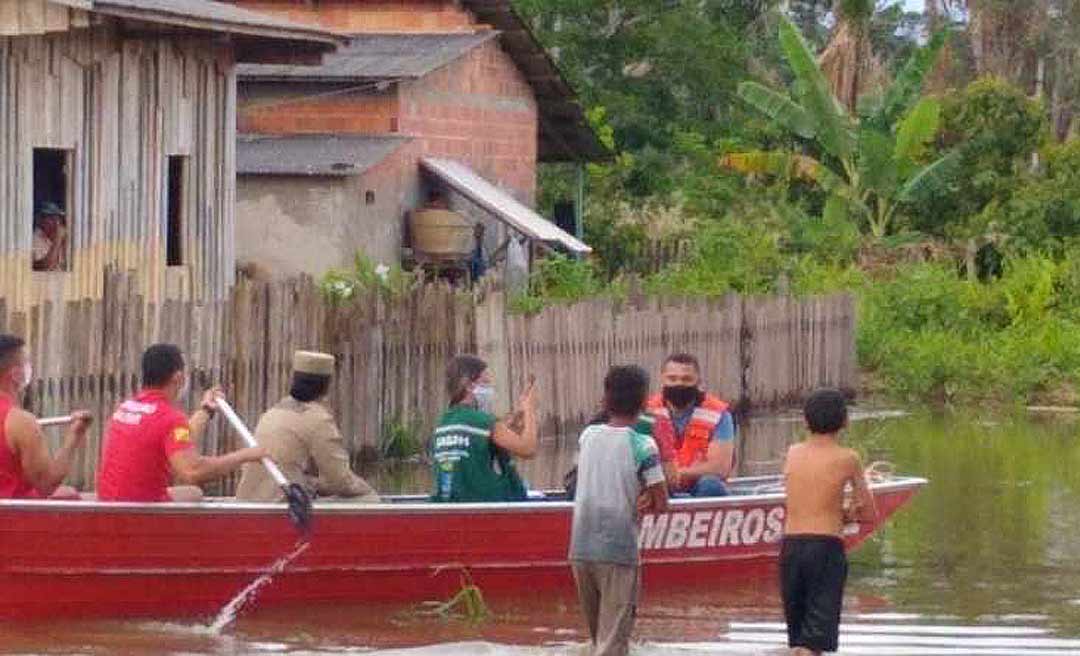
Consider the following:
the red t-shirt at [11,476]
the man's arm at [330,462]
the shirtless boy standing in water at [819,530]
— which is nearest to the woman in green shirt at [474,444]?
the man's arm at [330,462]

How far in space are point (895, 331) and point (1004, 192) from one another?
26.4 feet

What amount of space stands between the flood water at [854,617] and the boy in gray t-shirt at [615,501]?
737mm

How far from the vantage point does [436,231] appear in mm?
31250

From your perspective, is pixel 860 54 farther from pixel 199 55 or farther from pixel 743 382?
pixel 199 55

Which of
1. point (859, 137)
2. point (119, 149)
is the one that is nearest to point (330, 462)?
point (119, 149)

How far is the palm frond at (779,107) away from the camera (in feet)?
132

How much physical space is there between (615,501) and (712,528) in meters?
3.48

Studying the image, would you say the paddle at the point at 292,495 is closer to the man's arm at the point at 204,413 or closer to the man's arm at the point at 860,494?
the man's arm at the point at 204,413

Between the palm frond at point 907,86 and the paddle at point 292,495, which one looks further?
the palm frond at point 907,86

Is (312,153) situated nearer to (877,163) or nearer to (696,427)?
(877,163)

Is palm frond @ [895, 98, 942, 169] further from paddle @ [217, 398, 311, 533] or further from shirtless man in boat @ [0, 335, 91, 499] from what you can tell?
shirtless man in boat @ [0, 335, 91, 499]

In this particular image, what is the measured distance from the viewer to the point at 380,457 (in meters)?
22.3

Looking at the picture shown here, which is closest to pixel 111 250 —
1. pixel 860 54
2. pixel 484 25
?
pixel 484 25

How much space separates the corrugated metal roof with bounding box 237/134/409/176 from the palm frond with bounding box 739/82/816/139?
415 inches
